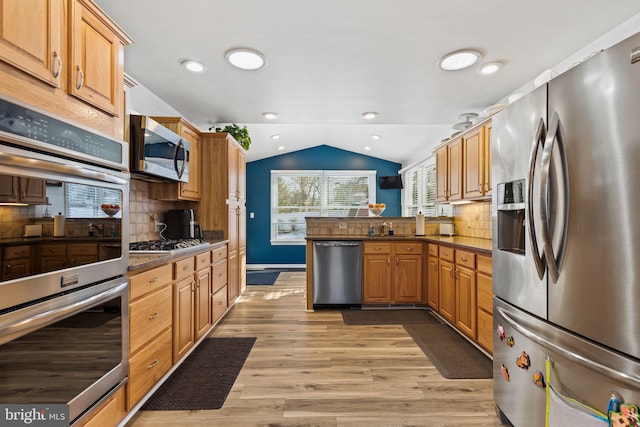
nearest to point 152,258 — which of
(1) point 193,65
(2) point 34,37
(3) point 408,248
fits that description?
(2) point 34,37

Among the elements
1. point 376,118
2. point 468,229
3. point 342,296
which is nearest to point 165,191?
point 342,296

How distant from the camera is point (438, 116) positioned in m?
4.06

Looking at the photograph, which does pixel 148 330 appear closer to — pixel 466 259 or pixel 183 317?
pixel 183 317

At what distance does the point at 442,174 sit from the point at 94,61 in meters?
3.83

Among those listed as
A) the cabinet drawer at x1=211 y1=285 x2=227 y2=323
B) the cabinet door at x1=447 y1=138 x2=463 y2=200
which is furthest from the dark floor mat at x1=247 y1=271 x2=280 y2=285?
the cabinet door at x1=447 y1=138 x2=463 y2=200

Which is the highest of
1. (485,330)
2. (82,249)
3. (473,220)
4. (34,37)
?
Result: (34,37)

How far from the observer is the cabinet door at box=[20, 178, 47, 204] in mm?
1134

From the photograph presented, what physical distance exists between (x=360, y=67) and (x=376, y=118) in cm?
154

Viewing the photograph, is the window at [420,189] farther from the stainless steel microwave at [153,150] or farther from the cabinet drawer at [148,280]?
the cabinet drawer at [148,280]

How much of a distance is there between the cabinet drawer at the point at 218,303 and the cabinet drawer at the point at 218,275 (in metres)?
0.06

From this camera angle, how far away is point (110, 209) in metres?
1.61

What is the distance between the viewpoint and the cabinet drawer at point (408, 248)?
13.2 ft

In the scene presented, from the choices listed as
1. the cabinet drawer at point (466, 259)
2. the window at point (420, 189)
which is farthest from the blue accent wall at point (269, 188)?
the cabinet drawer at point (466, 259)

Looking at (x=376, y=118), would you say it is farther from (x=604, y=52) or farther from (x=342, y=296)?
(x=604, y=52)
